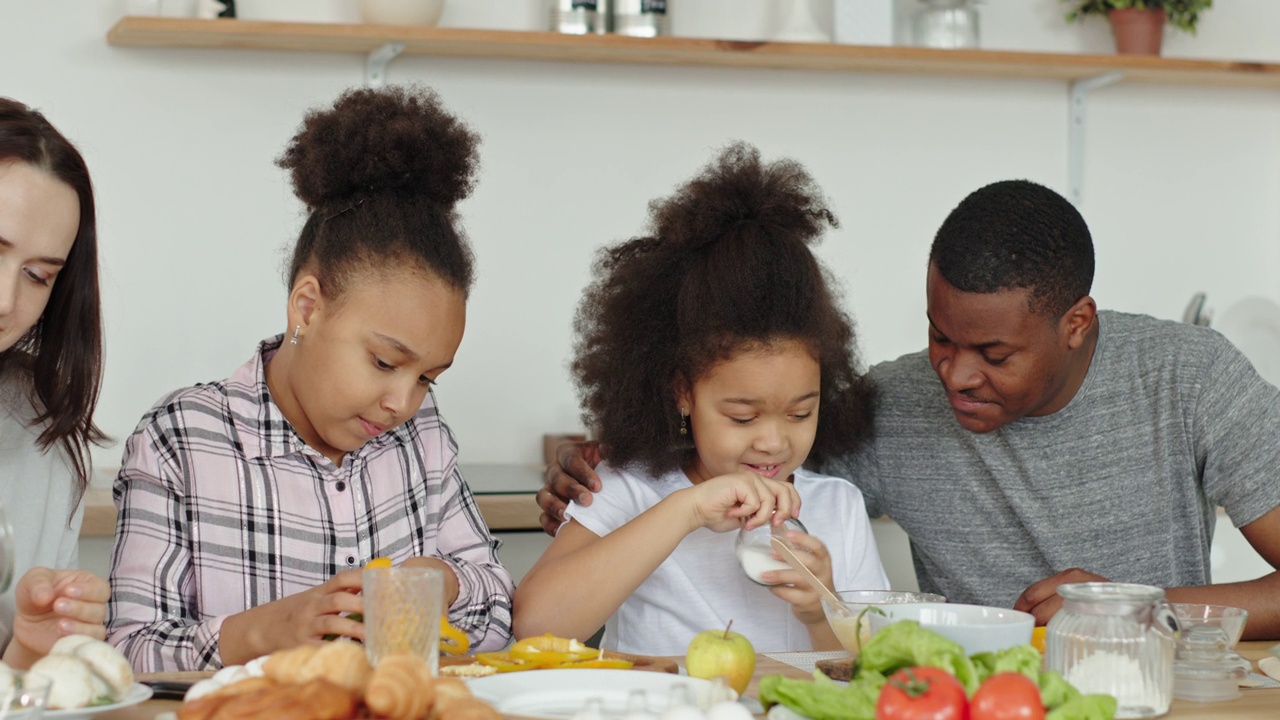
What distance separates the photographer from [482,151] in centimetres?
264

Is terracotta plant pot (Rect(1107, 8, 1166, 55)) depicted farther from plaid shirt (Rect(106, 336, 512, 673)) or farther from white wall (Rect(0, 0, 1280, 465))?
plaid shirt (Rect(106, 336, 512, 673))

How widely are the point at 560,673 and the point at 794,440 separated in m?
0.55

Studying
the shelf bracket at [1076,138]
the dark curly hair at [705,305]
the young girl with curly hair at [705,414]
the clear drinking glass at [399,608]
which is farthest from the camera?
the shelf bracket at [1076,138]

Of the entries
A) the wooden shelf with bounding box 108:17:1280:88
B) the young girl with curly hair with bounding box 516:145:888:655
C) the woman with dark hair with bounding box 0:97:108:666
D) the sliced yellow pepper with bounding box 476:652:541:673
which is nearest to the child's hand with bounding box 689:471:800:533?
the young girl with curly hair with bounding box 516:145:888:655

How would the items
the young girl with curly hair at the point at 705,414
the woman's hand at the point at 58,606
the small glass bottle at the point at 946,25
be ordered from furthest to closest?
the small glass bottle at the point at 946,25
the young girl with curly hair at the point at 705,414
the woman's hand at the point at 58,606

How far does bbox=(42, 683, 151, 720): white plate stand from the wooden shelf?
5.33 ft

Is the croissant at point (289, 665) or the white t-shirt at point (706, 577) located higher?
the croissant at point (289, 665)

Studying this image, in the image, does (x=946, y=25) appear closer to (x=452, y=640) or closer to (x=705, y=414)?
(x=705, y=414)

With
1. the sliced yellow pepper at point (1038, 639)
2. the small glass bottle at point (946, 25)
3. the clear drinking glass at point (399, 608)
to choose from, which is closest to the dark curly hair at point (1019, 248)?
the sliced yellow pepper at point (1038, 639)

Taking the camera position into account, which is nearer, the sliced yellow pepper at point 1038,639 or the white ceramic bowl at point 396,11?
the sliced yellow pepper at point 1038,639

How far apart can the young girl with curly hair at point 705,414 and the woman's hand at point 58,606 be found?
487 millimetres

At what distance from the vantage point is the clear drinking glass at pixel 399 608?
0.95m

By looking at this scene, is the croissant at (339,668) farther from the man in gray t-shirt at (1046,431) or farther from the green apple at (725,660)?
the man in gray t-shirt at (1046,431)

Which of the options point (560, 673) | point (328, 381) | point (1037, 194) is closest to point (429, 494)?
point (328, 381)
